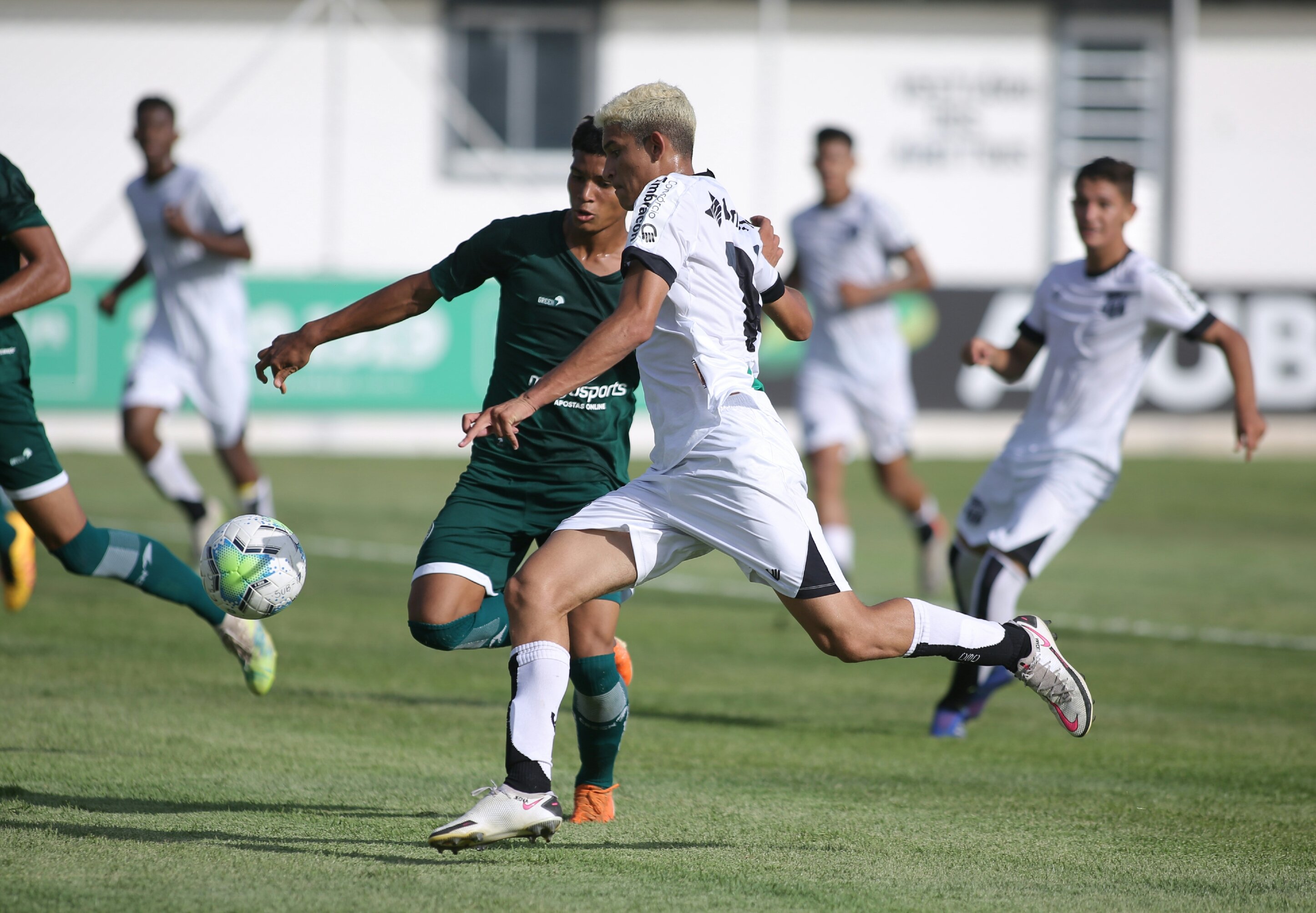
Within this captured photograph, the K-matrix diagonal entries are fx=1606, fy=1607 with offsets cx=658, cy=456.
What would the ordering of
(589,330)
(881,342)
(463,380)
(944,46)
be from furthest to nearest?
(944,46)
(463,380)
(881,342)
(589,330)

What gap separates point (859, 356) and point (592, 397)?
5.53m

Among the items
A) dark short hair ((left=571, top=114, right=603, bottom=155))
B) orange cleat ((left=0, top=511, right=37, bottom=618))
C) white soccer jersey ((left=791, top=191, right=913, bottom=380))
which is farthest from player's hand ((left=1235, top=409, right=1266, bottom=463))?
orange cleat ((left=0, top=511, right=37, bottom=618))

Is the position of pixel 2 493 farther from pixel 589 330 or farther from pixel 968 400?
pixel 968 400

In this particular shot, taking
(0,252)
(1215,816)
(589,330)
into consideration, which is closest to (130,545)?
(0,252)

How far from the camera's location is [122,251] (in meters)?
23.0

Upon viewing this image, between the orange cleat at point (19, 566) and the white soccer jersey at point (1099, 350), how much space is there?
15.8 ft

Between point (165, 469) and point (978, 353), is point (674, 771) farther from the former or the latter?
point (165, 469)

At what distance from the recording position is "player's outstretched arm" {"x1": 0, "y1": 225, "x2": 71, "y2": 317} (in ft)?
17.9

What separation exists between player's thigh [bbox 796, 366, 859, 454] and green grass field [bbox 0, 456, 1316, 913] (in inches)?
44.0

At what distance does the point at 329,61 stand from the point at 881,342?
15524 millimetres

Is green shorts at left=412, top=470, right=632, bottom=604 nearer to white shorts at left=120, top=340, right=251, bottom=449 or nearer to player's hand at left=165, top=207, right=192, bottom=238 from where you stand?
player's hand at left=165, top=207, right=192, bottom=238

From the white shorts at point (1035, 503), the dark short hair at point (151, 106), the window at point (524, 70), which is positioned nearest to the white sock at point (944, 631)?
the white shorts at point (1035, 503)

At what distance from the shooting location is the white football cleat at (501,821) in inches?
158

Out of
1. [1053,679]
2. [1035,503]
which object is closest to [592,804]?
[1053,679]
